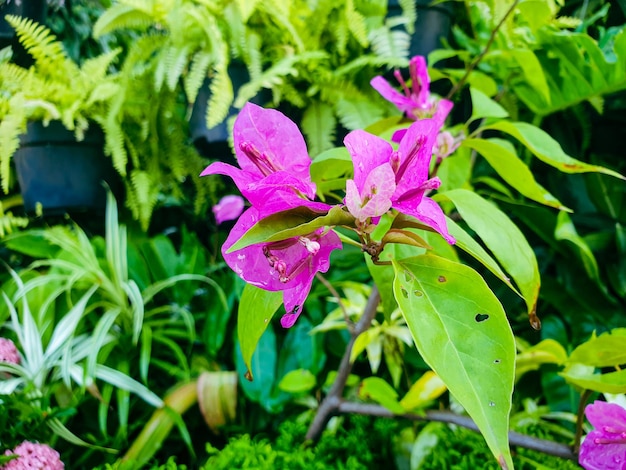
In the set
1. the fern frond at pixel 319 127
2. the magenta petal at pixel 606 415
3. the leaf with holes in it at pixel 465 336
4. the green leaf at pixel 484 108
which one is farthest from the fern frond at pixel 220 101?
the magenta petal at pixel 606 415

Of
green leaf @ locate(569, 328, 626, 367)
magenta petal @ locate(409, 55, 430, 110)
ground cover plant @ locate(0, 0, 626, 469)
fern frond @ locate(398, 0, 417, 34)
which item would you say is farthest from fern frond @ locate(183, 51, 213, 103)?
green leaf @ locate(569, 328, 626, 367)

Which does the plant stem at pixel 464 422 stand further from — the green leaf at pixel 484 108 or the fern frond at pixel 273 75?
the fern frond at pixel 273 75

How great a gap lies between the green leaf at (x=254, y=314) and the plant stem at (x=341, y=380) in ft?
0.79

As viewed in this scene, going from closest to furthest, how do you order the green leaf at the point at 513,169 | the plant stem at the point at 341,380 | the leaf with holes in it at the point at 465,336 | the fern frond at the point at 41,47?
the leaf with holes in it at the point at 465,336
the green leaf at the point at 513,169
the plant stem at the point at 341,380
the fern frond at the point at 41,47

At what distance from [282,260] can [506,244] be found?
0.85 feet

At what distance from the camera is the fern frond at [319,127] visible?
1086 millimetres

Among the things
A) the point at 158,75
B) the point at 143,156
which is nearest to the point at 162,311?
the point at 143,156

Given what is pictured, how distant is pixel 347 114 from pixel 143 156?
0.63 metres

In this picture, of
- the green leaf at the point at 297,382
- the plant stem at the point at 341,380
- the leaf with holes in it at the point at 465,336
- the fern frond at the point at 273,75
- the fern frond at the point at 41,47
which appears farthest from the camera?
the fern frond at the point at 41,47

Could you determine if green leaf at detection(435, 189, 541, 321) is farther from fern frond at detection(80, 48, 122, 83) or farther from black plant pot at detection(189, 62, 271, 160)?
fern frond at detection(80, 48, 122, 83)

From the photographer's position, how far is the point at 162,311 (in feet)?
3.71

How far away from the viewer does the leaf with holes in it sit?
0.30m

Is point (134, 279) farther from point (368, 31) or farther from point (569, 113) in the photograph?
point (569, 113)

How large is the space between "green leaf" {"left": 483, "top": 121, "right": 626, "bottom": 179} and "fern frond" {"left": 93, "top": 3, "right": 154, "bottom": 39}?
969mm
